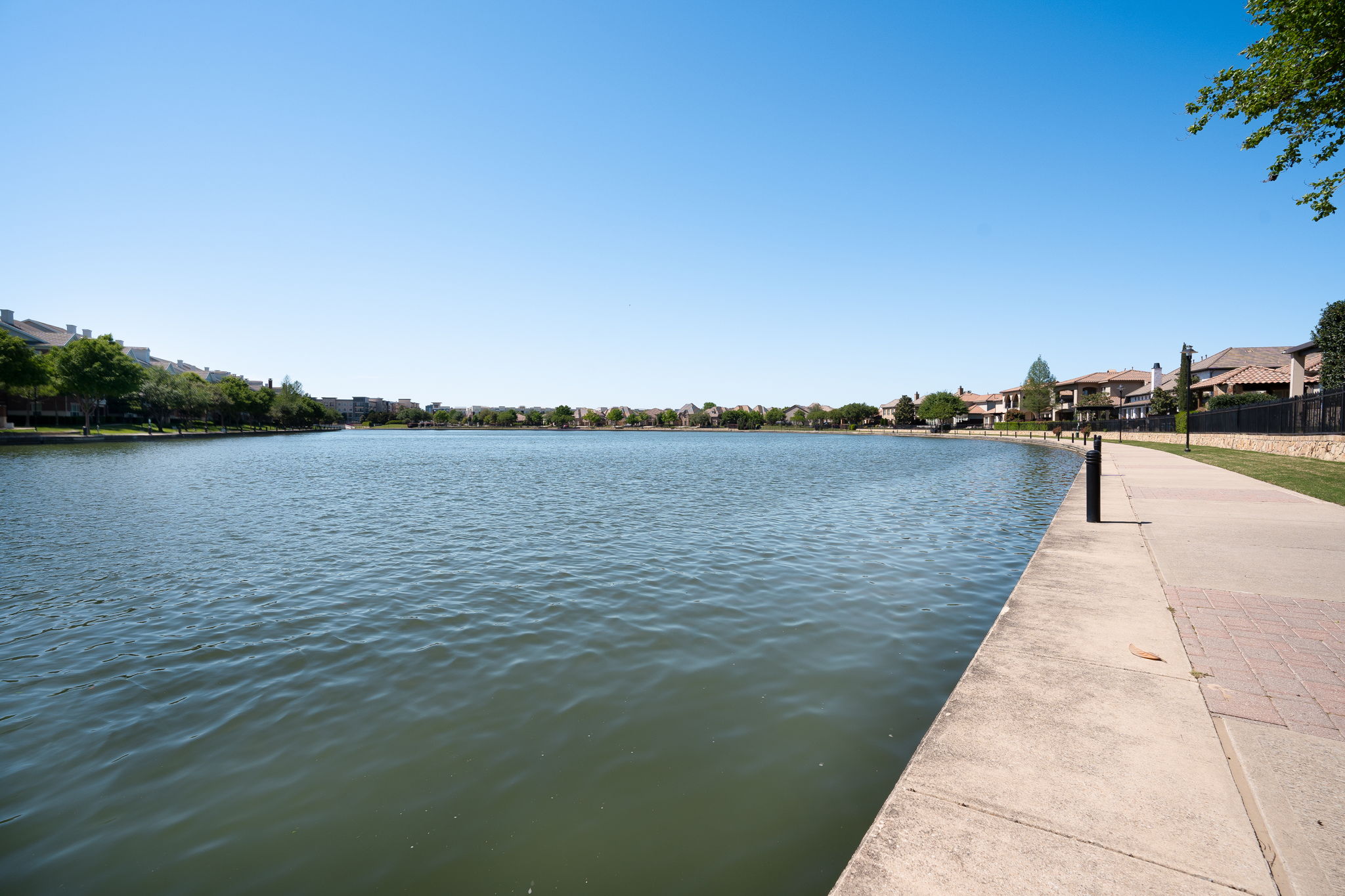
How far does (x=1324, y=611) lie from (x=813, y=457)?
140ft

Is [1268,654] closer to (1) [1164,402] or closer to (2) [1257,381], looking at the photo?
(2) [1257,381]

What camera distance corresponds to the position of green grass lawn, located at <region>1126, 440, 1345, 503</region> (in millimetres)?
14766

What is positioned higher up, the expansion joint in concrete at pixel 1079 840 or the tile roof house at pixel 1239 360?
the tile roof house at pixel 1239 360

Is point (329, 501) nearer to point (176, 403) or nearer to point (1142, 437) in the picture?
point (1142, 437)

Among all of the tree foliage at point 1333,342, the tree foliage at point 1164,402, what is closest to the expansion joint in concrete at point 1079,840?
the tree foliage at point 1333,342

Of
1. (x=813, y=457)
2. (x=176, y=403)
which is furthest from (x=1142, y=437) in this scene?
(x=176, y=403)

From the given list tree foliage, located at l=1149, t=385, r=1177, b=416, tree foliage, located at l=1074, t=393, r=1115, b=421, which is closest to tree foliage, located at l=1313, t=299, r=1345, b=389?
tree foliage, located at l=1149, t=385, r=1177, b=416

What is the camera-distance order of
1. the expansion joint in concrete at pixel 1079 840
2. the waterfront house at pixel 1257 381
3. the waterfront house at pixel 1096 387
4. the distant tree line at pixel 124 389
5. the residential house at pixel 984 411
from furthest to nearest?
the residential house at pixel 984 411 → the waterfront house at pixel 1096 387 → the distant tree line at pixel 124 389 → the waterfront house at pixel 1257 381 → the expansion joint in concrete at pixel 1079 840

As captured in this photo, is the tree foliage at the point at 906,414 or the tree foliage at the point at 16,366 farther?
the tree foliage at the point at 906,414

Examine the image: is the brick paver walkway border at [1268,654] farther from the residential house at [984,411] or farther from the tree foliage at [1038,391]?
the residential house at [984,411]

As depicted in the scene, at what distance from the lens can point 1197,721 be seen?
3.76 meters

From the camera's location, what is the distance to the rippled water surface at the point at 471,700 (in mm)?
3734

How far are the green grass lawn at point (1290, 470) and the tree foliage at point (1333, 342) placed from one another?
10320mm

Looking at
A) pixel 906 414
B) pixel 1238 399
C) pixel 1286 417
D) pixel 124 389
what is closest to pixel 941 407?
pixel 906 414
